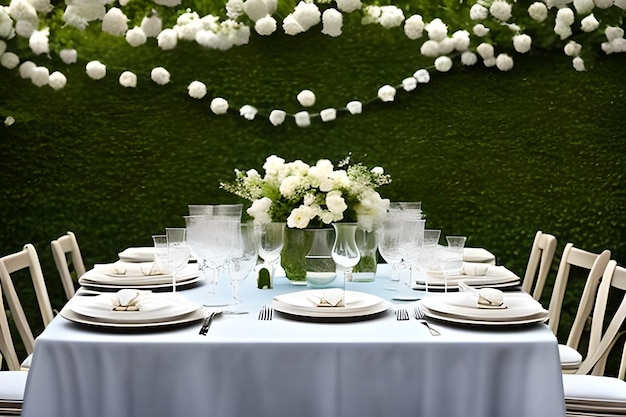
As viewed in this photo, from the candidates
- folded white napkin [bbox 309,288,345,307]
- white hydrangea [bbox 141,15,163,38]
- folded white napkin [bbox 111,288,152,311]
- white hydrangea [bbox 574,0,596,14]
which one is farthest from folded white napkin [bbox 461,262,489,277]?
white hydrangea [bbox 141,15,163,38]

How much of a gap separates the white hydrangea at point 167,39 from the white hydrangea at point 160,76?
13 centimetres

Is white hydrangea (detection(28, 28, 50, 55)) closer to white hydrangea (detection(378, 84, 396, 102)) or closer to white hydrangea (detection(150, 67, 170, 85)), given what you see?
white hydrangea (detection(150, 67, 170, 85))

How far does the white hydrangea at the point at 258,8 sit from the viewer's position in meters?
4.09

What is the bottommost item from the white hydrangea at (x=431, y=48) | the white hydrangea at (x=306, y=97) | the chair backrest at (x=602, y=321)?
the chair backrest at (x=602, y=321)

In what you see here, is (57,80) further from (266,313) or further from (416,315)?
(416,315)

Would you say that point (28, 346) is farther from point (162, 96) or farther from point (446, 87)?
point (446, 87)

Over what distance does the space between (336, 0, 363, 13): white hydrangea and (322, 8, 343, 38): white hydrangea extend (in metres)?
0.04

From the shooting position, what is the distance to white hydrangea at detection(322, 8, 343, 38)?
4.16 m

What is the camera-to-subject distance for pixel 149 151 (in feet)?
13.9

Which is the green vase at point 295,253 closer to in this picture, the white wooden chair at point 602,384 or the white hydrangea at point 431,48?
the white wooden chair at point 602,384

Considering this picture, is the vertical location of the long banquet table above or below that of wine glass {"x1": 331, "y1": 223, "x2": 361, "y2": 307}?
below

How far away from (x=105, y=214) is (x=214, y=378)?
2671 millimetres

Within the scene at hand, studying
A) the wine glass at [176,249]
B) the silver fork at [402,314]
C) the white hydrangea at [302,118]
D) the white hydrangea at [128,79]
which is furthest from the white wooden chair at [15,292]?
the white hydrangea at [302,118]

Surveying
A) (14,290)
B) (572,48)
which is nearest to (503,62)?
(572,48)
